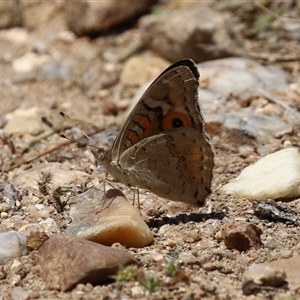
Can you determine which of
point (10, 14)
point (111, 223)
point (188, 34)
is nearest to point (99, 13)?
point (10, 14)

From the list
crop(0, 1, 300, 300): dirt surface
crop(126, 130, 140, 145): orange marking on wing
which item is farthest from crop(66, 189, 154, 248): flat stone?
crop(126, 130, 140, 145): orange marking on wing

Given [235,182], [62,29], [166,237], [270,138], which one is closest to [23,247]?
[166,237]

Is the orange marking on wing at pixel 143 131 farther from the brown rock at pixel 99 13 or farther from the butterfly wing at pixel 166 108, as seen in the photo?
the brown rock at pixel 99 13

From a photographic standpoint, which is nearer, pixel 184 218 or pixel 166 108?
pixel 166 108

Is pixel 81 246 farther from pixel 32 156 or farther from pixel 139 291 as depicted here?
pixel 32 156

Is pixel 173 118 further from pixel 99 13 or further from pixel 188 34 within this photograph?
pixel 99 13

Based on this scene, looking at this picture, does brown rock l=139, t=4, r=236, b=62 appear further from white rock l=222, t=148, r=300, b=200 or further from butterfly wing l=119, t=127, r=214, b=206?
butterfly wing l=119, t=127, r=214, b=206
